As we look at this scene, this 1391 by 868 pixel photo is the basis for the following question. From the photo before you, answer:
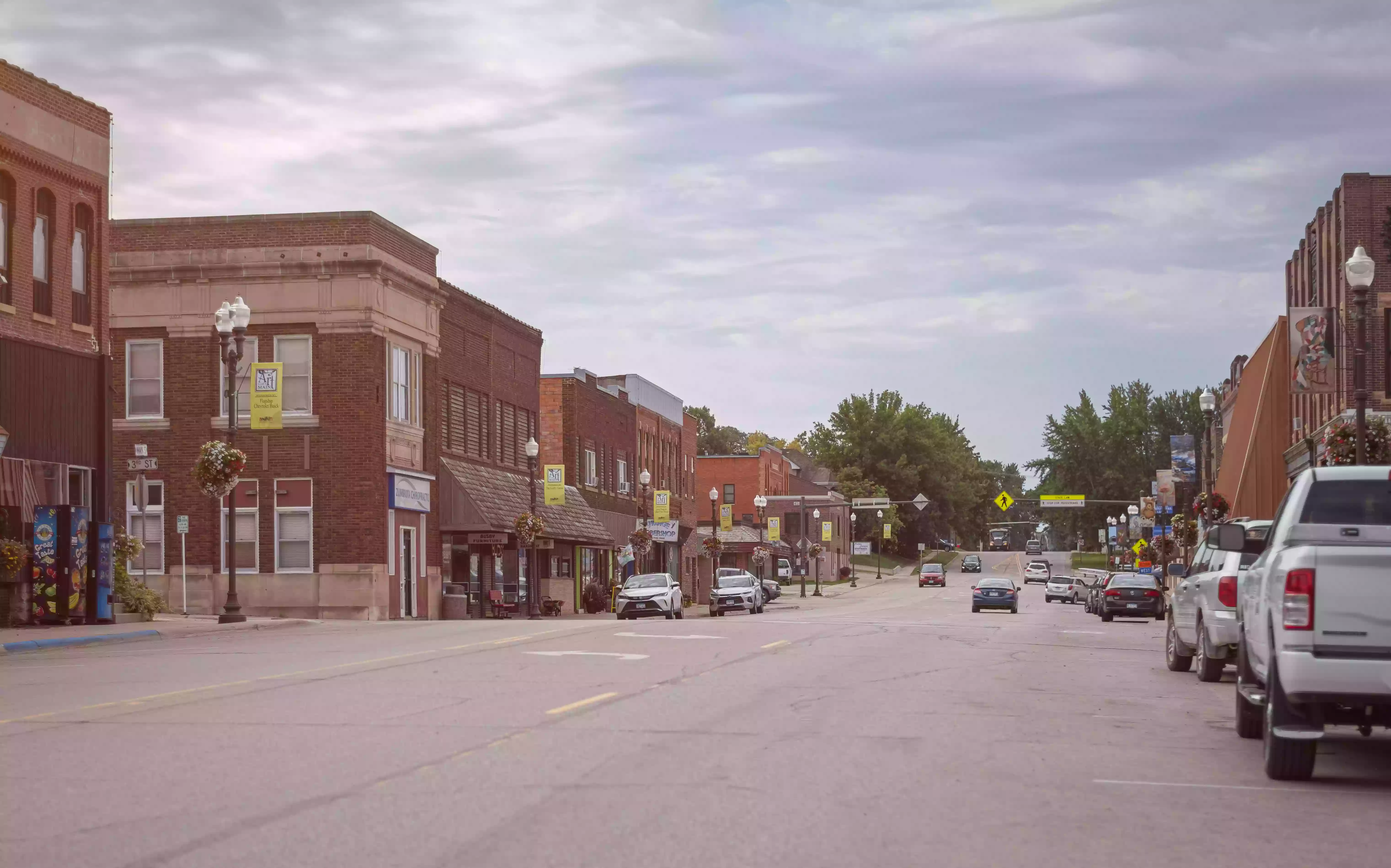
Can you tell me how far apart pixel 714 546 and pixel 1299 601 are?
67.3 metres

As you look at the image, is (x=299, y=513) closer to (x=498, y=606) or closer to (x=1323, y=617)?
(x=498, y=606)

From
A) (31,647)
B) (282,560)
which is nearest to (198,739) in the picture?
(31,647)

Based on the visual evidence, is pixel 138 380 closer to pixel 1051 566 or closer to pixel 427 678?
pixel 427 678

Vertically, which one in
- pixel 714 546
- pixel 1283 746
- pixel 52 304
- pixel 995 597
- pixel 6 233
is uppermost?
pixel 6 233

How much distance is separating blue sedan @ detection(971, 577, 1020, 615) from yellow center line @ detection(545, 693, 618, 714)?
45227 millimetres

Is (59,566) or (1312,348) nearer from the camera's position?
(59,566)

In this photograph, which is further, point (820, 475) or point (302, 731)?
point (820, 475)

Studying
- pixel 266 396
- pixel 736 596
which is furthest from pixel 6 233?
pixel 736 596

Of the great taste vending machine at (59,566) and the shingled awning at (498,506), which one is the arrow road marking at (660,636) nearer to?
the great taste vending machine at (59,566)

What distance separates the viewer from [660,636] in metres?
28.0

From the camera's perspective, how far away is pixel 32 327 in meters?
31.9

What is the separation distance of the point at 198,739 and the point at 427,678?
586cm

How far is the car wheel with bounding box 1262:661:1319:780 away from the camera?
35.6 ft

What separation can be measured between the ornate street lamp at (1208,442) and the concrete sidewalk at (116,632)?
23810 millimetres
